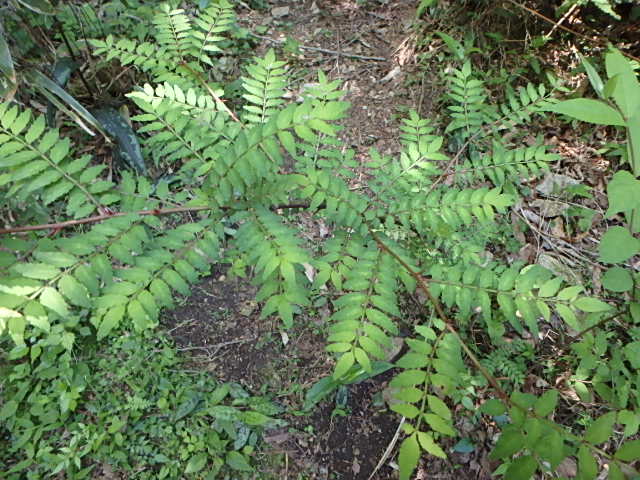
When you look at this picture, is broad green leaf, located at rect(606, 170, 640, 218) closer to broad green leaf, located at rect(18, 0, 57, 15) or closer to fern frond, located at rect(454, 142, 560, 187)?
fern frond, located at rect(454, 142, 560, 187)

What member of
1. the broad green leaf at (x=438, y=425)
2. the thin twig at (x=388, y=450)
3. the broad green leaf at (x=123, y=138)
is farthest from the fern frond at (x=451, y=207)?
the broad green leaf at (x=123, y=138)

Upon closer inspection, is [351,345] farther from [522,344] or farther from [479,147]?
[479,147]

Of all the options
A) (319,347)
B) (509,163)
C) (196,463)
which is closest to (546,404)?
(509,163)

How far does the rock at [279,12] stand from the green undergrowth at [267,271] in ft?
5.12

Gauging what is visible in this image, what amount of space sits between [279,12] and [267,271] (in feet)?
13.2

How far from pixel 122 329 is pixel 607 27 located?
4.00m

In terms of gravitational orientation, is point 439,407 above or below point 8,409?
above

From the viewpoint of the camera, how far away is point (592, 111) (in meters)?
0.96

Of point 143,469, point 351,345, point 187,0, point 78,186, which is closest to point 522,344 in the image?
point 351,345

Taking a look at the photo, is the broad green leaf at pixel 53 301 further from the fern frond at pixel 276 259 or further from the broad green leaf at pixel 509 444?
the broad green leaf at pixel 509 444

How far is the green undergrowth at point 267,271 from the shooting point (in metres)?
0.99

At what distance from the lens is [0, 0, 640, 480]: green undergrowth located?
99 cm

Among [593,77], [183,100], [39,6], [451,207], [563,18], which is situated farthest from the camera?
[563,18]

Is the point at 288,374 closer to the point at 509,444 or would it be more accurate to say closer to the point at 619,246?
the point at 509,444
